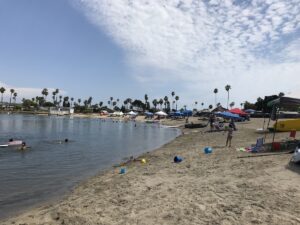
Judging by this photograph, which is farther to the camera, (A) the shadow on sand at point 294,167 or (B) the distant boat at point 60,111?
(B) the distant boat at point 60,111

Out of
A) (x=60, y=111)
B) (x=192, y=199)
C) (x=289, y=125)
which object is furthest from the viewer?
(x=60, y=111)

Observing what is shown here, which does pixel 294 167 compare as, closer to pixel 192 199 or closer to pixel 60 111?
pixel 192 199

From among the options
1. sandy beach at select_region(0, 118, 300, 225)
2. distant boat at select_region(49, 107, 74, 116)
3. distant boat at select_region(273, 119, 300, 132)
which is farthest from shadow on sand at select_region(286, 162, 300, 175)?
distant boat at select_region(49, 107, 74, 116)

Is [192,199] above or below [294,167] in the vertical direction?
below

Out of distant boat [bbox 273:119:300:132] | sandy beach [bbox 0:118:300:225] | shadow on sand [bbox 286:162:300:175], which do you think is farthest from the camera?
distant boat [bbox 273:119:300:132]

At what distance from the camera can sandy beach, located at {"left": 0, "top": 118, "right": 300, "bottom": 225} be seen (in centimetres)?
787

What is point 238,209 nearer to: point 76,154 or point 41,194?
point 41,194

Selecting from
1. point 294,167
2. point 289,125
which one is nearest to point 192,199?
point 294,167

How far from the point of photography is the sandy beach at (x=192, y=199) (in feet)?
25.8

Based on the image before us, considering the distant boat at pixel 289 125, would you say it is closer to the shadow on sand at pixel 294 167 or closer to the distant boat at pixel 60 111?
the shadow on sand at pixel 294 167

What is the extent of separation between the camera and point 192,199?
929cm

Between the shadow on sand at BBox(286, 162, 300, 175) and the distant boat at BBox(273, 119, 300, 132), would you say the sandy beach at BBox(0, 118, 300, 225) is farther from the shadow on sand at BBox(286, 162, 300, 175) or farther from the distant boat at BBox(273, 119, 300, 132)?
the distant boat at BBox(273, 119, 300, 132)

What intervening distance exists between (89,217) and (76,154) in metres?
18.5

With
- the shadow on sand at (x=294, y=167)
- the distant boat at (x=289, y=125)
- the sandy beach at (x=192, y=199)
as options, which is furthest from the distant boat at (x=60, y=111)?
the shadow on sand at (x=294, y=167)
